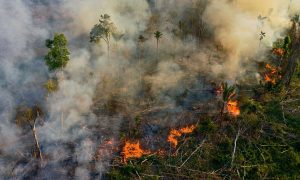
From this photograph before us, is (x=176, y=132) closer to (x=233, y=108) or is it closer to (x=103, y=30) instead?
(x=233, y=108)

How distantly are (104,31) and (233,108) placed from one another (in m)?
17.2

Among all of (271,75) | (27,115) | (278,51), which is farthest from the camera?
(278,51)

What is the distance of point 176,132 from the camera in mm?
42938

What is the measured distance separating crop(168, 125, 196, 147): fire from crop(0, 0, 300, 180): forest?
0.42 ft

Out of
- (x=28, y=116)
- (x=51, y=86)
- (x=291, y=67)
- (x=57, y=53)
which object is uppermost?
(x=57, y=53)

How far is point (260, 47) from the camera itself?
183 ft

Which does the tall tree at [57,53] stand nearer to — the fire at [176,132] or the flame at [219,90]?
the fire at [176,132]

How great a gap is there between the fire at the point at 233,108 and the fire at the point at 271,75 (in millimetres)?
6218

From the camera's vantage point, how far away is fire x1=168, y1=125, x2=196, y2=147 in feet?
138

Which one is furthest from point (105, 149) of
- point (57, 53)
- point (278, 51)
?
point (278, 51)

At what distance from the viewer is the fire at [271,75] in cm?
5101

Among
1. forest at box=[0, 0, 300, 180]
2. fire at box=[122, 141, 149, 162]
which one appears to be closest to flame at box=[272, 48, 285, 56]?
forest at box=[0, 0, 300, 180]

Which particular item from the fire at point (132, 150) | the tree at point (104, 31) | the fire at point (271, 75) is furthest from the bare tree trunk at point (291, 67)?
the tree at point (104, 31)

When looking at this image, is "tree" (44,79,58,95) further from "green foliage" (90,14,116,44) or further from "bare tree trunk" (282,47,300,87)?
"bare tree trunk" (282,47,300,87)
